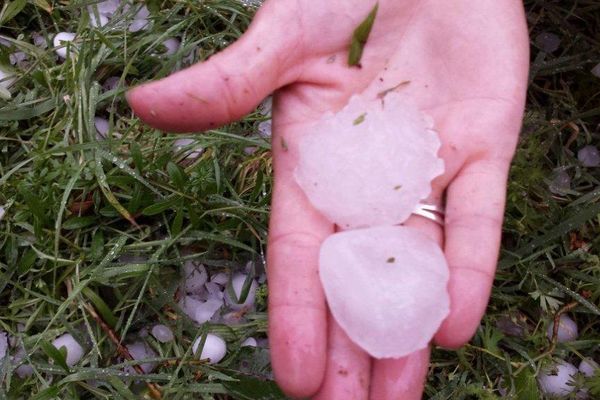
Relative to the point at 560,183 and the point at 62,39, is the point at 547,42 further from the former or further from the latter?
the point at 62,39

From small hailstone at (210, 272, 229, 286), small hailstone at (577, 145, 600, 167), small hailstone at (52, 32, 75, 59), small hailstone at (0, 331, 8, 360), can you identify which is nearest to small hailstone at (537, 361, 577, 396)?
small hailstone at (577, 145, 600, 167)

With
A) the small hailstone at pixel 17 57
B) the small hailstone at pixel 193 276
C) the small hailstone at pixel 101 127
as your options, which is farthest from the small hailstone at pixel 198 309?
the small hailstone at pixel 17 57

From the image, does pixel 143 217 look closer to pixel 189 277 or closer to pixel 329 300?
pixel 189 277

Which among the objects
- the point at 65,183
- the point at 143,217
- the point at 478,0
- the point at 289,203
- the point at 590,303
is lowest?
the point at 590,303

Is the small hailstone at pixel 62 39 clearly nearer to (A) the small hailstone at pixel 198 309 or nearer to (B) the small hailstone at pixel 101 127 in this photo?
(B) the small hailstone at pixel 101 127

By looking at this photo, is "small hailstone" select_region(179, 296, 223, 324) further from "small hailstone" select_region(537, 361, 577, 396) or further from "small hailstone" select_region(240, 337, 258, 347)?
"small hailstone" select_region(537, 361, 577, 396)

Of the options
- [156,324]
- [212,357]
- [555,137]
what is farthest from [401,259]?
[555,137]
